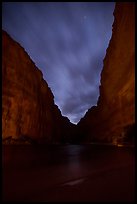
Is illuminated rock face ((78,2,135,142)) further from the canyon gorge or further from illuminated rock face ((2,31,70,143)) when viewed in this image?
illuminated rock face ((2,31,70,143))

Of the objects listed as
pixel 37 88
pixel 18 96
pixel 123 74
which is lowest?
pixel 18 96

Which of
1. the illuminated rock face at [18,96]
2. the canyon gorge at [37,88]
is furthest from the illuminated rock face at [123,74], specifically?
the illuminated rock face at [18,96]

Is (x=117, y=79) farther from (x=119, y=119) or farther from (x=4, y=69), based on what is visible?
(x=4, y=69)

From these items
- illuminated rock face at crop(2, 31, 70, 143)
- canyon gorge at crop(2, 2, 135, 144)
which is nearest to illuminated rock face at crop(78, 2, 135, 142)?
canyon gorge at crop(2, 2, 135, 144)

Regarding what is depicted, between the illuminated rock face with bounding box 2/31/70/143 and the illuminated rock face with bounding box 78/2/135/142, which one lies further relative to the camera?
the illuminated rock face with bounding box 2/31/70/143

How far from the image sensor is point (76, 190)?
487 cm

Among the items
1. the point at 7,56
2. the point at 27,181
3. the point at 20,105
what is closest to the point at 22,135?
the point at 20,105

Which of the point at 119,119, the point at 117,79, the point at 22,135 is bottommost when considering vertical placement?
the point at 22,135

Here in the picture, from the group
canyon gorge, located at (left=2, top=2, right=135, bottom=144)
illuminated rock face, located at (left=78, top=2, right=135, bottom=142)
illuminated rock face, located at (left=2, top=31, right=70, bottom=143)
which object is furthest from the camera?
illuminated rock face, located at (left=2, top=31, right=70, bottom=143)

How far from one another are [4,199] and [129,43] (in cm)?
3084

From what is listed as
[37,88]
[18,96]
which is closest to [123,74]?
[18,96]

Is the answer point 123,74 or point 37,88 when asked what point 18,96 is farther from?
point 123,74

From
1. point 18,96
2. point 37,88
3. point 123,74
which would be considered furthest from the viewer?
point 37,88

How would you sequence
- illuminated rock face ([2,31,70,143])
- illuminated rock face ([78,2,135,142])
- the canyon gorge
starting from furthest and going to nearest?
1. illuminated rock face ([2,31,70,143])
2. the canyon gorge
3. illuminated rock face ([78,2,135,142])
